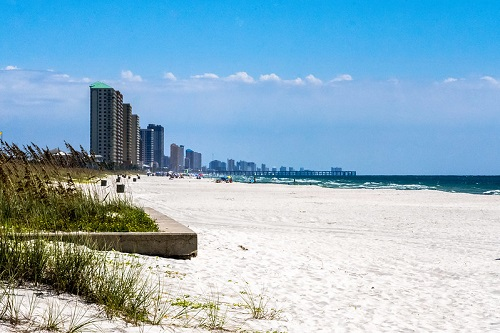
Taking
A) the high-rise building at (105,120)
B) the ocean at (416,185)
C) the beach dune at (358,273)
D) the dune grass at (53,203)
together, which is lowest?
the beach dune at (358,273)

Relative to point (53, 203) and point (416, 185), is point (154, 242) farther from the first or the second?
point (416, 185)

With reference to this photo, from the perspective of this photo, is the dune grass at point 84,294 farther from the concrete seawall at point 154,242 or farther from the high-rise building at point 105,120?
the high-rise building at point 105,120

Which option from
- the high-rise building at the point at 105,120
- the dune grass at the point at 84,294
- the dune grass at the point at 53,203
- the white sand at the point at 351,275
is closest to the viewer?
the dune grass at the point at 84,294

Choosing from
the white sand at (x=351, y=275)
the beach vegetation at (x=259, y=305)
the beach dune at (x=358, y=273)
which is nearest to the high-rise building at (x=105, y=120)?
the beach dune at (x=358, y=273)

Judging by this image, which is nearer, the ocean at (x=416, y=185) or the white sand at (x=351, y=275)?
the white sand at (x=351, y=275)

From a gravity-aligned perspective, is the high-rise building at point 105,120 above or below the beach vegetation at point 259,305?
above

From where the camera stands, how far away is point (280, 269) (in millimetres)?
8641

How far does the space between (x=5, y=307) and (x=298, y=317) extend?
300 cm

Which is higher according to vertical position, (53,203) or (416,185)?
(53,203)

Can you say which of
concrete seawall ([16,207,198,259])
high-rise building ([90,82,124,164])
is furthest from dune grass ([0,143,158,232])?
high-rise building ([90,82,124,164])

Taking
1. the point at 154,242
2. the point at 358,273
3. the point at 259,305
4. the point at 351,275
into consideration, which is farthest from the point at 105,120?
the point at 259,305

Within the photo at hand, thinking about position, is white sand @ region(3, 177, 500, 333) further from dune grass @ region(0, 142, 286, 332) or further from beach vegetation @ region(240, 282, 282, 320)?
dune grass @ region(0, 142, 286, 332)

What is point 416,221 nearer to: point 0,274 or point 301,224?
point 301,224

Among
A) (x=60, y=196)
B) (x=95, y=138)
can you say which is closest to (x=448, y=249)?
(x=60, y=196)
